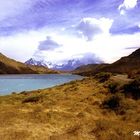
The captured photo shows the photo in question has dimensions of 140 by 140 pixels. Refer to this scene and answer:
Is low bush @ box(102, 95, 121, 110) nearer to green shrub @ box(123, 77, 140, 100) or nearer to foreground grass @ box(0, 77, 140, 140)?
foreground grass @ box(0, 77, 140, 140)

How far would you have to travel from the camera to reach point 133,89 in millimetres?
28344

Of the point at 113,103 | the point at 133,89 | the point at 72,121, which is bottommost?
the point at 72,121

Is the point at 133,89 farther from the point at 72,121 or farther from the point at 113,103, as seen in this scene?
the point at 72,121

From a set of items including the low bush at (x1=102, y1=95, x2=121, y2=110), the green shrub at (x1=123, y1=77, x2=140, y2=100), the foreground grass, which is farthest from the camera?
the green shrub at (x1=123, y1=77, x2=140, y2=100)

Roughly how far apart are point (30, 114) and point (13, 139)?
5963 millimetres

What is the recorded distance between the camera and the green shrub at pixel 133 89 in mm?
27147

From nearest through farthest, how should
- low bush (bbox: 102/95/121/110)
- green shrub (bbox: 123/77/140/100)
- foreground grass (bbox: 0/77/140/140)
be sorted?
foreground grass (bbox: 0/77/140/140) → low bush (bbox: 102/95/121/110) → green shrub (bbox: 123/77/140/100)

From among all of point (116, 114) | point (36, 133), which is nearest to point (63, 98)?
point (116, 114)

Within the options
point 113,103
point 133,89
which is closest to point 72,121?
point 113,103

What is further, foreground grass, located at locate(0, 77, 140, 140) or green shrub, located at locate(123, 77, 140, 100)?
green shrub, located at locate(123, 77, 140, 100)

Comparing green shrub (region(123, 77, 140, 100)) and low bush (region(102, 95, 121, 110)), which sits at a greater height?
green shrub (region(123, 77, 140, 100))

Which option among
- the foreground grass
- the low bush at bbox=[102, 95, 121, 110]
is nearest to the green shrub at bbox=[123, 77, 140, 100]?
the foreground grass

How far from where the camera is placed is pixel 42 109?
23750mm

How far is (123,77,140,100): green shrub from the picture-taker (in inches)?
1069
